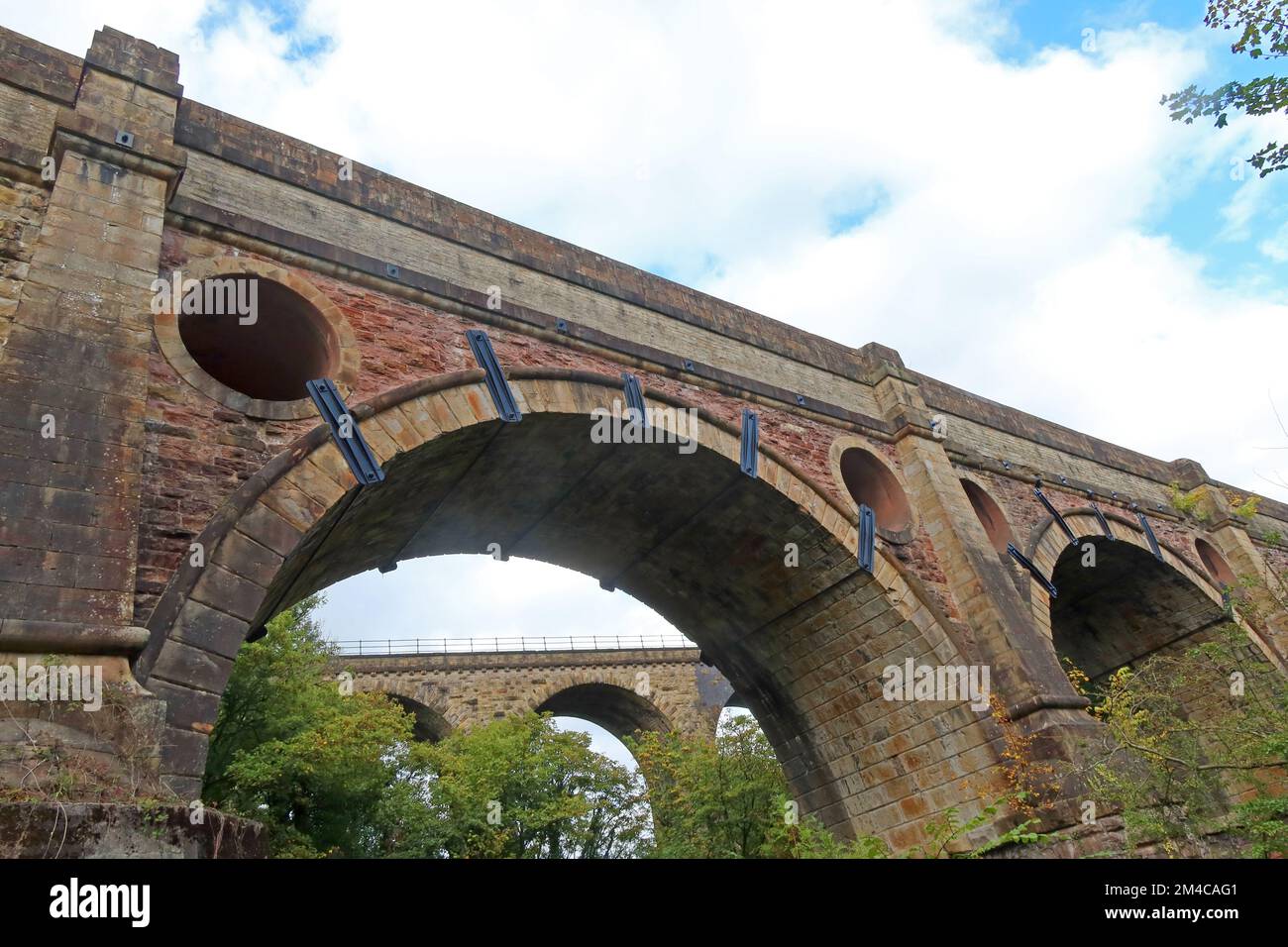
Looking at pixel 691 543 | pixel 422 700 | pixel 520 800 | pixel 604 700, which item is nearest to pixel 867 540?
pixel 691 543

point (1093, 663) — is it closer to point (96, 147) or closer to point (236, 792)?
point (236, 792)

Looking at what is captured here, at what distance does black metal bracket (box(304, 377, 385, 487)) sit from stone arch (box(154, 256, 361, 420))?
12 cm

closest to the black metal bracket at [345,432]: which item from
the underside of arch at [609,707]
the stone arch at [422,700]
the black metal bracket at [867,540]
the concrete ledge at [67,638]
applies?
the concrete ledge at [67,638]

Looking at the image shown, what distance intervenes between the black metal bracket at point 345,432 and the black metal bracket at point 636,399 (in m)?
3.32

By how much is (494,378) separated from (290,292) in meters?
2.13

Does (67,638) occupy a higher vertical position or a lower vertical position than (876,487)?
lower

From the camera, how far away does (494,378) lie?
9.47m

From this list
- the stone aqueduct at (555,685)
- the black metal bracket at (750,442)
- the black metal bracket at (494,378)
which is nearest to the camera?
the black metal bracket at (494,378)

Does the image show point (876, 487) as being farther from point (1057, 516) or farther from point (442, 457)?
point (442, 457)

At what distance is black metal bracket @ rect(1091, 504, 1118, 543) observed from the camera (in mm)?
15781

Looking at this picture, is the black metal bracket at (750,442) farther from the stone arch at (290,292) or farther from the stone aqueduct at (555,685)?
the stone aqueduct at (555,685)

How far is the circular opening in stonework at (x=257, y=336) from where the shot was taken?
8398mm
